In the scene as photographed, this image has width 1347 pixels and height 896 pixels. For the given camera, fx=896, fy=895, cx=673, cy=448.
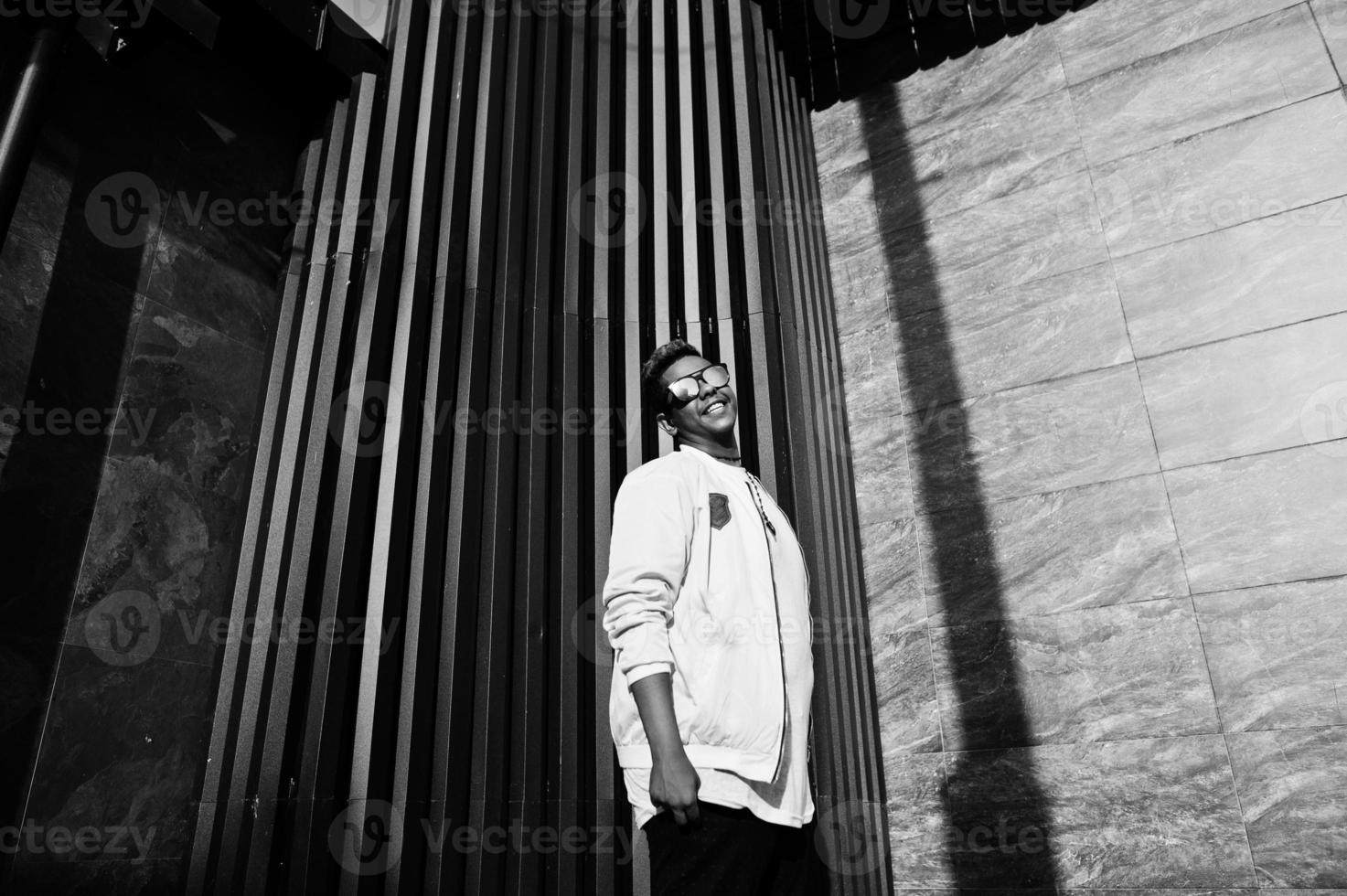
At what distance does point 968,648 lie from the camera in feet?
12.5

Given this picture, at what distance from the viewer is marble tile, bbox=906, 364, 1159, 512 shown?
3818 millimetres

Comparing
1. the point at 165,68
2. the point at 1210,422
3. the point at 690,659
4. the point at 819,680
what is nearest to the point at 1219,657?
the point at 1210,422

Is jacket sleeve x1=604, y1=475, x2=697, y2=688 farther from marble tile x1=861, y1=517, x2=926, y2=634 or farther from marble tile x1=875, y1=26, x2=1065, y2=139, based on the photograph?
marble tile x1=875, y1=26, x2=1065, y2=139

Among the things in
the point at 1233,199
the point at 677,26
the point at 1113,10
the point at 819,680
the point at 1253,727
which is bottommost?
the point at 1253,727

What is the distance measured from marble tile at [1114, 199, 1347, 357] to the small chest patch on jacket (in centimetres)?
284

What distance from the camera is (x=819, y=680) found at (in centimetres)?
330

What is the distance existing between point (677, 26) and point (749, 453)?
84.8 inches

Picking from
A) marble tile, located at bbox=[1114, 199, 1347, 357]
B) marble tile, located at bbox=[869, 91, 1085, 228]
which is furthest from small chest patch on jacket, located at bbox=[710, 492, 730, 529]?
marble tile, located at bbox=[869, 91, 1085, 228]

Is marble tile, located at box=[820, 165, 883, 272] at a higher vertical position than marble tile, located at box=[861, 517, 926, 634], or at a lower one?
higher

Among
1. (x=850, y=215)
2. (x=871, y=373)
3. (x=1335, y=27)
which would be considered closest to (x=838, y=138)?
(x=850, y=215)

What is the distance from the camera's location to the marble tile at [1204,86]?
4.00 metres

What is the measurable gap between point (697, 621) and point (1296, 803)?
107 inches

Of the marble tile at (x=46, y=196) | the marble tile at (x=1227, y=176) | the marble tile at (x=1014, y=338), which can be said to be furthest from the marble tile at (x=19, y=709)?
the marble tile at (x=1227, y=176)

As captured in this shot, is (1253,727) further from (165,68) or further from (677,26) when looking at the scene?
(165,68)
